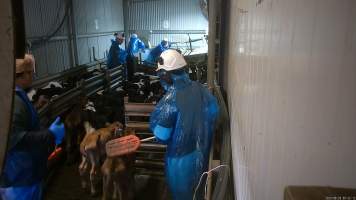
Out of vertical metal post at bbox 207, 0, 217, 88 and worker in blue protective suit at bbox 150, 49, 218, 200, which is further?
vertical metal post at bbox 207, 0, 217, 88

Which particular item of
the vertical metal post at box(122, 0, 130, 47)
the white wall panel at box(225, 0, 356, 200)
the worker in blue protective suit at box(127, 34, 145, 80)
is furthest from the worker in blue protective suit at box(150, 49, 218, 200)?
the vertical metal post at box(122, 0, 130, 47)

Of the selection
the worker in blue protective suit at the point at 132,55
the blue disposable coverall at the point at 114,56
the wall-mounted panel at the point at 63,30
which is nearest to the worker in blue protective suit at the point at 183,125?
the wall-mounted panel at the point at 63,30

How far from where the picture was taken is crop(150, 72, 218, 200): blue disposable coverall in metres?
2.46

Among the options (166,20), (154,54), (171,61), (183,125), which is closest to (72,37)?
(154,54)

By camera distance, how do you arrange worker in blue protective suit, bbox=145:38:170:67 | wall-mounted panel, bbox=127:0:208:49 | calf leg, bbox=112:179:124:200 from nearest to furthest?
1. calf leg, bbox=112:179:124:200
2. worker in blue protective suit, bbox=145:38:170:67
3. wall-mounted panel, bbox=127:0:208:49

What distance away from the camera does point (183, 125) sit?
2.46 metres

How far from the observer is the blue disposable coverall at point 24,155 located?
6.98 feet

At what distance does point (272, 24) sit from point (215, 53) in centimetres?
327

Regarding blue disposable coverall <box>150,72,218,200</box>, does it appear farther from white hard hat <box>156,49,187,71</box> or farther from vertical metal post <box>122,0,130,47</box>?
vertical metal post <box>122,0,130,47</box>

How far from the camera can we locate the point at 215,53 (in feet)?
13.4

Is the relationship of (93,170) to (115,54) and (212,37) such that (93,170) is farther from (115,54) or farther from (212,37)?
(115,54)

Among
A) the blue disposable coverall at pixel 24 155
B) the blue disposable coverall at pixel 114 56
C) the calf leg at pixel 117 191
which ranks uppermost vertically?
the blue disposable coverall at pixel 114 56

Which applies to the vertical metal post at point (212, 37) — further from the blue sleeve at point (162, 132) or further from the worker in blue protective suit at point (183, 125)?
the blue sleeve at point (162, 132)

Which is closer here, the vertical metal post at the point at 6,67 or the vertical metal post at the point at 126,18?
the vertical metal post at the point at 6,67
